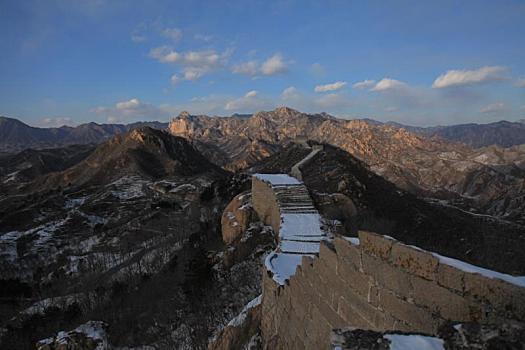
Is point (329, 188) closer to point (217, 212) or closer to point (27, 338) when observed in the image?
point (217, 212)

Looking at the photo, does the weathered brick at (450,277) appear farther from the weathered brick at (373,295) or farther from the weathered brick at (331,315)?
the weathered brick at (331,315)

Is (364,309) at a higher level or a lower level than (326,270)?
lower

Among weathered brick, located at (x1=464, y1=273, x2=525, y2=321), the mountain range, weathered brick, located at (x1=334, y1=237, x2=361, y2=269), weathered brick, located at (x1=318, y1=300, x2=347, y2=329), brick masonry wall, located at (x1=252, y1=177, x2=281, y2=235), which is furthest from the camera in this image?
brick masonry wall, located at (x1=252, y1=177, x2=281, y2=235)

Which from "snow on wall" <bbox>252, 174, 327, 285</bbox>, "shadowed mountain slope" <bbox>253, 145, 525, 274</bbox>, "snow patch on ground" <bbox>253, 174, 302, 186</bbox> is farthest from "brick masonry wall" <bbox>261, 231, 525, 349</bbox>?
"snow patch on ground" <bbox>253, 174, 302, 186</bbox>

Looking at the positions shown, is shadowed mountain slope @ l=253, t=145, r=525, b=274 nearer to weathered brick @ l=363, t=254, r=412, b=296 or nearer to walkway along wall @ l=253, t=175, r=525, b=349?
walkway along wall @ l=253, t=175, r=525, b=349

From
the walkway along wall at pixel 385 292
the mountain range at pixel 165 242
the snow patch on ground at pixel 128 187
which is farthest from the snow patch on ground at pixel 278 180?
the snow patch on ground at pixel 128 187

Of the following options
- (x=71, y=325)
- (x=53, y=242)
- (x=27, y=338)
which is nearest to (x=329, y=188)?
(x=71, y=325)

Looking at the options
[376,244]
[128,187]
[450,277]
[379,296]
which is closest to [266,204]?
[376,244]

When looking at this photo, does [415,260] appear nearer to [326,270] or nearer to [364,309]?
[364,309]
